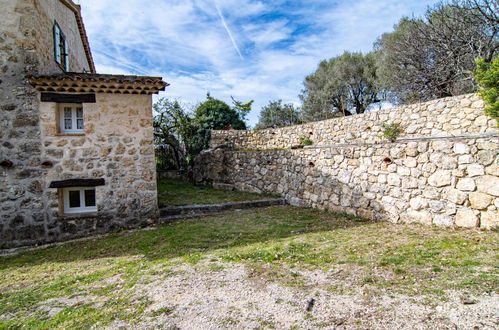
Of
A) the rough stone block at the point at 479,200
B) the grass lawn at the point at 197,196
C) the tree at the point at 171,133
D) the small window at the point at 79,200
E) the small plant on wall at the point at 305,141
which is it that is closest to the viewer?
the rough stone block at the point at 479,200

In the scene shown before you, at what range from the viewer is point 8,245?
6297 mm

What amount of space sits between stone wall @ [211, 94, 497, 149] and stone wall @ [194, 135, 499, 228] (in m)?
3.55

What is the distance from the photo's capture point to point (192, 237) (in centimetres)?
585

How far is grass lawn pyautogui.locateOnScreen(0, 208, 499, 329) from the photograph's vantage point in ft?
10.1

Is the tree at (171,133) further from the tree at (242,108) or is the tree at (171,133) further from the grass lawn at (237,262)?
the grass lawn at (237,262)

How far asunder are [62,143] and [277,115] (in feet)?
57.5

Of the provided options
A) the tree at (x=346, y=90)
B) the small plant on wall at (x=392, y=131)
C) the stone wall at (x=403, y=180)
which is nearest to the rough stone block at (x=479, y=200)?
the stone wall at (x=403, y=180)

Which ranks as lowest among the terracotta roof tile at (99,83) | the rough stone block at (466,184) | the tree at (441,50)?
the rough stone block at (466,184)

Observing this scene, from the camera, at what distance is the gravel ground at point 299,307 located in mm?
2436

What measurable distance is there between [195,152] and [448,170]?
41.4 ft

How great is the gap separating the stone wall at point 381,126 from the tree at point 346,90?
7.17m

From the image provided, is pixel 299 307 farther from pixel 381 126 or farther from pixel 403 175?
pixel 381 126

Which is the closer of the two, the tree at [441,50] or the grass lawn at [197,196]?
the grass lawn at [197,196]

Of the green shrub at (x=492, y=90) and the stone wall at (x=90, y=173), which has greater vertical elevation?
the green shrub at (x=492, y=90)
